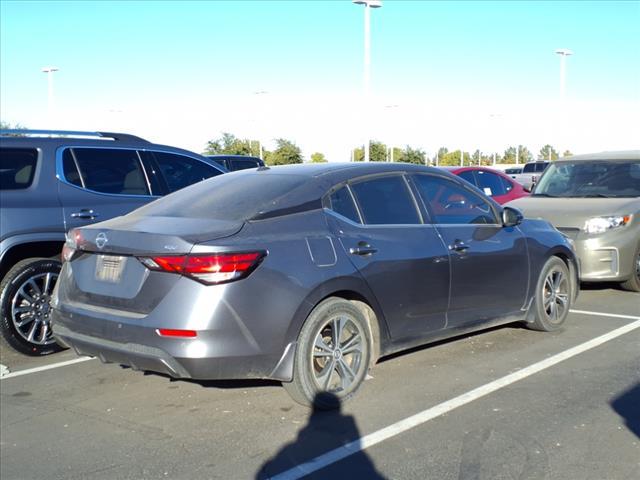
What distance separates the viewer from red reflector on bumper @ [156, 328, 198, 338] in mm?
4105

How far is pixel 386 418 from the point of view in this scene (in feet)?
14.9

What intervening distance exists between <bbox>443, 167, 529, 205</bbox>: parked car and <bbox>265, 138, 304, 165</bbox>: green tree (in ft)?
92.7

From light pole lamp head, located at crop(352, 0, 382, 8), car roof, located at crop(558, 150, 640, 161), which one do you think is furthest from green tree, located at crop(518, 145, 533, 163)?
car roof, located at crop(558, 150, 640, 161)

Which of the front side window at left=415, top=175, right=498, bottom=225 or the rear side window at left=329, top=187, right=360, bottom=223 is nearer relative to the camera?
the rear side window at left=329, top=187, right=360, bottom=223

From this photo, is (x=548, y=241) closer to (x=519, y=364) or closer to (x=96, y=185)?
(x=519, y=364)

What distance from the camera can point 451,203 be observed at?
592cm

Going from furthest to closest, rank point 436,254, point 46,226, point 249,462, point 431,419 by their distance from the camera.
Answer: point 46,226
point 436,254
point 431,419
point 249,462

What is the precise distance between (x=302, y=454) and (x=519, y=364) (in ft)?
7.89

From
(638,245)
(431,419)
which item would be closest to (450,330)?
(431,419)

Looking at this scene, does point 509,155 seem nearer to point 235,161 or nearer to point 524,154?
point 524,154

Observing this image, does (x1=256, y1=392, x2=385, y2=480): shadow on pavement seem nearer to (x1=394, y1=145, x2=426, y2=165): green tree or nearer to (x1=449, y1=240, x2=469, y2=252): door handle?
(x1=449, y1=240, x2=469, y2=252): door handle

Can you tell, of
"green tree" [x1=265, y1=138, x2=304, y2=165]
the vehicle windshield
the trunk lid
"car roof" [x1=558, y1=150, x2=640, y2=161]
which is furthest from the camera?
"green tree" [x1=265, y1=138, x2=304, y2=165]

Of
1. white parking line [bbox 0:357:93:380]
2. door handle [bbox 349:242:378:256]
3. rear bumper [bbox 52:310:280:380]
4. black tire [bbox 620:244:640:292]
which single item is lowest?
white parking line [bbox 0:357:93:380]

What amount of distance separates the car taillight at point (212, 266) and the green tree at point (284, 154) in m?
36.8
